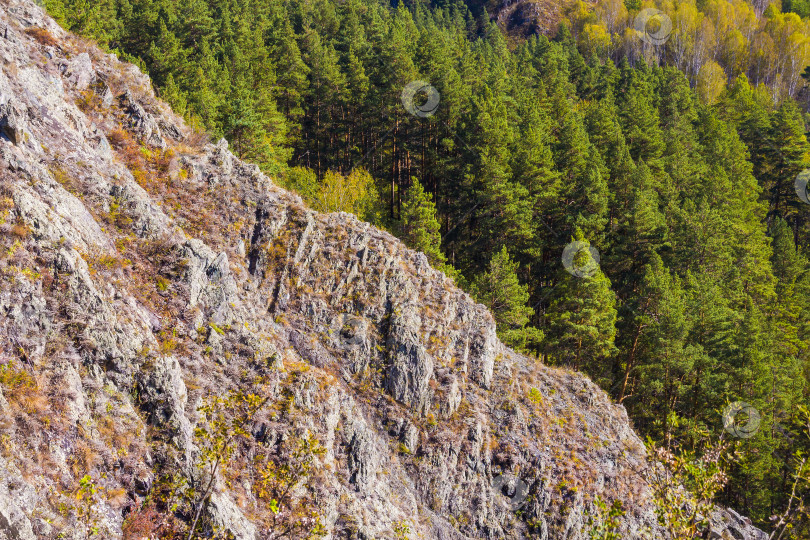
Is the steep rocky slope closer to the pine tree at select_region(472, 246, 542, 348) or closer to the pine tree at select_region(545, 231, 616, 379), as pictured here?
the pine tree at select_region(472, 246, 542, 348)

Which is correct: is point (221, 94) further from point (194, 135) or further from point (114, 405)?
point (114, 405)

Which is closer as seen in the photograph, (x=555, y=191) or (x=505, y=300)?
(x=505, y=300)

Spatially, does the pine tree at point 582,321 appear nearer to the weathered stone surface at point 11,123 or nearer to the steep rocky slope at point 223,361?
the steep rocky slope at point 223,361

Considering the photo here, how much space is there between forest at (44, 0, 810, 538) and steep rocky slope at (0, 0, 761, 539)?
537 cm

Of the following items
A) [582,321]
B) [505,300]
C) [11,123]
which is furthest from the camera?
[582,321]

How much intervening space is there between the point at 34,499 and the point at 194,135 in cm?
1631

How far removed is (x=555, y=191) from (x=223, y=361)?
2752 cm

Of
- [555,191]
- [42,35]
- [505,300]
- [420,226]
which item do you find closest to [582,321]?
[505,300]

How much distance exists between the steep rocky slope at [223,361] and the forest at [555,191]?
17.6ft

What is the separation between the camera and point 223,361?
14.5 metres

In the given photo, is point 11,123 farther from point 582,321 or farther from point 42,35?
point 582,321

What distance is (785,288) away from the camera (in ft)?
134

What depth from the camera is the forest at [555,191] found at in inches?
1176

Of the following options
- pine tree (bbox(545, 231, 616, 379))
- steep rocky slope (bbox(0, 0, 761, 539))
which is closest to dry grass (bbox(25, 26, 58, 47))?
steep rocky slope (bbox(0, 0, 761, 539))
